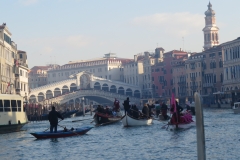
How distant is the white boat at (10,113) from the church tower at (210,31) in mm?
88188

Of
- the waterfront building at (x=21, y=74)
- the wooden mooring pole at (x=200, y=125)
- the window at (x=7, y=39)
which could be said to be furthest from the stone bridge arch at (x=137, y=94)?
the wooden mooring pole at (x=200, y=125)

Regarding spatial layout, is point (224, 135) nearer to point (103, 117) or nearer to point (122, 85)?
point (103, 117)

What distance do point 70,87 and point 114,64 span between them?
18618mm

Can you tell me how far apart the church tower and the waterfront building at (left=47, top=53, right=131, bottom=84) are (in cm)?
2214

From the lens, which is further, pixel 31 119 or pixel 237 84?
pixel 237 84

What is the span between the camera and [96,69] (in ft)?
452

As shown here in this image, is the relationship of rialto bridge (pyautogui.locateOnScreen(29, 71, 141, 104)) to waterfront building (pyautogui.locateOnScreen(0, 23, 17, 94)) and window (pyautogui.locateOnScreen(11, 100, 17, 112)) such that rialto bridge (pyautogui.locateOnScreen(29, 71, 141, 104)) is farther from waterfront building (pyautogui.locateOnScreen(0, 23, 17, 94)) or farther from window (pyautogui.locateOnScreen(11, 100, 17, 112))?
window (pyautogui.locateOnScreen(11, 100, 17, 112))

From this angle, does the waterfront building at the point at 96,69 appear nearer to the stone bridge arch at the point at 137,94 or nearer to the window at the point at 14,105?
the stone bridge arch at the point at 137,94

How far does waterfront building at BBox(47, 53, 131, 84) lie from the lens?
442ft

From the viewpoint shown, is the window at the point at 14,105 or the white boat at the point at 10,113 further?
the window at the point at 14,105

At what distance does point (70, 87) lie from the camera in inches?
4680

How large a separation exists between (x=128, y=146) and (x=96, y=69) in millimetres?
115757

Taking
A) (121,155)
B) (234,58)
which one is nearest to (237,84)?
(234,58)

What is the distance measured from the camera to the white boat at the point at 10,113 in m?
29.5
